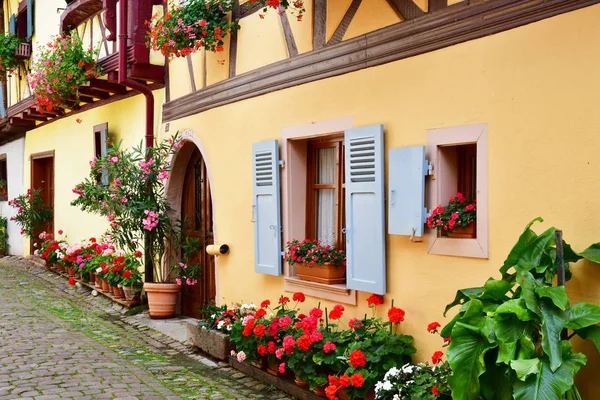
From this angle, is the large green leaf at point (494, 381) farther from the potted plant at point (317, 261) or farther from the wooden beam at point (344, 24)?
the wooden beam at point (344, 24)

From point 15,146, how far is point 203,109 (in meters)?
10.3

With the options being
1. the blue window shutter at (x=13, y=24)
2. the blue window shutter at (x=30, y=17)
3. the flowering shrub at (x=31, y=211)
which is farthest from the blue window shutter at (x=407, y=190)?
the blue window shutter at (x=13, y=24)

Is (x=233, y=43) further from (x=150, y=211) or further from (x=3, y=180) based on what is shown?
(x=3, y=180)

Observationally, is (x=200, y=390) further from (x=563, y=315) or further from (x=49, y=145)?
(x=49, y=145)

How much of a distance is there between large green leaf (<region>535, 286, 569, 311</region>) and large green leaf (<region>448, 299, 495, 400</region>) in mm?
284

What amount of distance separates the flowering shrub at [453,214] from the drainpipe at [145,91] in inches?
198

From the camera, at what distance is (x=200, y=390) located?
19.7 feet

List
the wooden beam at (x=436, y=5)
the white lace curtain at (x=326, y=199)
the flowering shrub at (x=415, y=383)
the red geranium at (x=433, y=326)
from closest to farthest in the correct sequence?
the flowering shrub at (x=415, y=383)
the red geranium at (x=433, y=326)
the wooden beam at (x=436, y=5)
the white lace curtain at (x=326, y=199)

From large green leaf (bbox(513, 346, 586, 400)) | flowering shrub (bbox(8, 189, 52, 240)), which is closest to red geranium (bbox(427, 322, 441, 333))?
large green leaf (bbox(513, 346, 586, 400))

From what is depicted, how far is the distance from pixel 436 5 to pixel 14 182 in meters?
14.0

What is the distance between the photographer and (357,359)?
4.93m

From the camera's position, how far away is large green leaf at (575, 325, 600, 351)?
11.6ft

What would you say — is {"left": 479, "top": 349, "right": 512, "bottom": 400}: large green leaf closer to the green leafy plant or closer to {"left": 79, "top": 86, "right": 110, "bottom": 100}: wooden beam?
the green leafy plant

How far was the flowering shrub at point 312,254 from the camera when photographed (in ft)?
19.6
